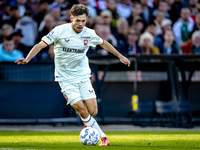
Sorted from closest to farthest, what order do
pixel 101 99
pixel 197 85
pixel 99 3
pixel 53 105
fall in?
1. pixel 53 105
2. pixel 101 99
3. pixel 197 85
4. pixel 99 3

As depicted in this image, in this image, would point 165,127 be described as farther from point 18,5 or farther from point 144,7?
point 18,5

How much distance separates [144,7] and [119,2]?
1.05 m

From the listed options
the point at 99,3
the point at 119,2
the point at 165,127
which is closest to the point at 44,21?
the point at 99,3

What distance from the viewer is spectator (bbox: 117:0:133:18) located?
1413 cm

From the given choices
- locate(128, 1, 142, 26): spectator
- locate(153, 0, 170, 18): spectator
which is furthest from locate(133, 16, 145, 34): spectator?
locate(153, 0, 170, 18): spectator

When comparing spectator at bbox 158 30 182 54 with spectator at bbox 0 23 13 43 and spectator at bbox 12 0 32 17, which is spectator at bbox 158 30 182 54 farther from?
spectator at bbox 0 23 13 43

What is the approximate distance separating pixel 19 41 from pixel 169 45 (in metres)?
5.16

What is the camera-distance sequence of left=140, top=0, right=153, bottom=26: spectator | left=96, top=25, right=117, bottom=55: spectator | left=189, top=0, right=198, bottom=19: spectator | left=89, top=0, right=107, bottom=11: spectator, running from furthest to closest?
left=189, top=0, right=198, bottom=19: spectator, left=140, top=0, right=153, bottom=26: spectator, left=89, top=0, right=107, bottom=11: spectator, left=96, top=25, right=117, bottom=55: spectator

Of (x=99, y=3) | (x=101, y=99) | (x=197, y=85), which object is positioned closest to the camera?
(x=101, y=99)

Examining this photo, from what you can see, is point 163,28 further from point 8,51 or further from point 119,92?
point 8,51

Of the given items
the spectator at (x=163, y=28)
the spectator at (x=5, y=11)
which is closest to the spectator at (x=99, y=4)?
the spectator at (x=163, y=28)

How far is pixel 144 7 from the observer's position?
14.6 metres

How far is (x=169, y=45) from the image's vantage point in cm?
1310

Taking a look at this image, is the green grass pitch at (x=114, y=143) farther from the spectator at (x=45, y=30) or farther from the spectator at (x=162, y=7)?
the spectator at (x=162, y=7)
